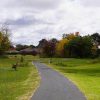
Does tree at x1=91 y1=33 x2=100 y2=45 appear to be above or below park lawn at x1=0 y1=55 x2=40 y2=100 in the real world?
above

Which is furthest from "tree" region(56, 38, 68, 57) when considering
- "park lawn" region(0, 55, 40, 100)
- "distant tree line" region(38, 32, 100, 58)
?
→ "park lawn" region(0, 55, 40, 100)

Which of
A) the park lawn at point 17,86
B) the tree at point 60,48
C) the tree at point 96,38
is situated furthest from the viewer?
the tree at point 96,38

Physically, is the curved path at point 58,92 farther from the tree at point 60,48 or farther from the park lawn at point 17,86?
the tree at point 60,48

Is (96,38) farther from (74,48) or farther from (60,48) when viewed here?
(74,48)

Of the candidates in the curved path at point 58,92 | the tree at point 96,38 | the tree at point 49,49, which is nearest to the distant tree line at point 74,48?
the tree at point 49,49

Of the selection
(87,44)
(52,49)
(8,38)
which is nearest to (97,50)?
(87,44)

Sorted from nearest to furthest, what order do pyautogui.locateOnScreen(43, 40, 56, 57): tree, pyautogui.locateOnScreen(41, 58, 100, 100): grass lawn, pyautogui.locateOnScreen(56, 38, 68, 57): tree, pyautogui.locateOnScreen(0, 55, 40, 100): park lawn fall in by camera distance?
pyautogui.locateOnScreen(0, 55, 40, 100): park lawn < pyautogui.locateOnScreen(41, 58, 100, 100): grass lawn < pyautogui.locateOnScreen(56, 38, 68, 57): tree < pyautogui.locateOnScreen(43, 40, 56, 57): tree

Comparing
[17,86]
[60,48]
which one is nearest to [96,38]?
[60,48]

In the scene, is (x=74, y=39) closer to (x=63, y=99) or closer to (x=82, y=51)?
(x=82, y=51)

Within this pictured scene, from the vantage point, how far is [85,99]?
64.6 feet

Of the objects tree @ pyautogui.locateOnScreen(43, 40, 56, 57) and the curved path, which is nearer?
the curved path

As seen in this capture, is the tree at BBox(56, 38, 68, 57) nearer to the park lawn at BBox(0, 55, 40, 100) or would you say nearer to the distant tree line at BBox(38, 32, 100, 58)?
the distant tree line at BBox(38, 32, 100, 58)

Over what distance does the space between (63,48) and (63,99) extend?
138 m

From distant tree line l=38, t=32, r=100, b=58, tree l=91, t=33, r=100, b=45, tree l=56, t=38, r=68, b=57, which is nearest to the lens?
distant tree line l=38, t=32, r=100, b=58
